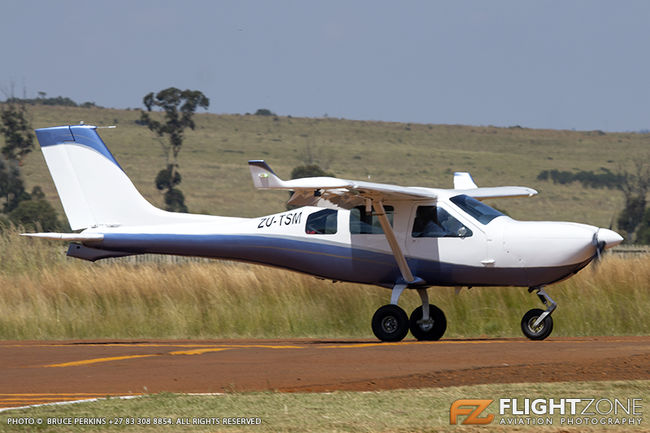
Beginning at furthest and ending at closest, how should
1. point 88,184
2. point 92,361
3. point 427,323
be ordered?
1. point 88,184
2. point 427,323
3. point 92,361

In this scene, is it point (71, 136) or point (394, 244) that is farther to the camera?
point (71, 136)

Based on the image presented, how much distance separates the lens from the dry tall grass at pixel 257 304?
20.6m

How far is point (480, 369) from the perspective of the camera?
12.2 metres

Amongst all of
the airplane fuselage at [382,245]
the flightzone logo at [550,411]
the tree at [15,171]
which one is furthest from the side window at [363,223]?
the tree at [15,171]

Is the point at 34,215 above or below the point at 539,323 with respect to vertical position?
above

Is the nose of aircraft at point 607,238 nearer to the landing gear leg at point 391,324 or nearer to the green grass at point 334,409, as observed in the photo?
the landing gear leg at point 391,324

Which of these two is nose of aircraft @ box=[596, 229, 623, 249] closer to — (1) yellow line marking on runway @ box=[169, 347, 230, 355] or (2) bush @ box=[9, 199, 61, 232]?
(1) yellow line marking on runway @ box=[169, 347, 230, 355]

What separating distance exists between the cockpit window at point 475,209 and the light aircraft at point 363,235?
0.05 feet

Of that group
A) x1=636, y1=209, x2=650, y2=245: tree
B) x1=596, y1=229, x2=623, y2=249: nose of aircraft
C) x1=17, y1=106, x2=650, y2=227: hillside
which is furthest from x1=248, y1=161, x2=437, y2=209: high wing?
x1=17, y1=106, x2=650, y2=227: hillside

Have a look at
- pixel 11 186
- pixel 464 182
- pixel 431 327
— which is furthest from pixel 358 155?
pixel 431 327

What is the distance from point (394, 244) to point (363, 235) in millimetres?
711

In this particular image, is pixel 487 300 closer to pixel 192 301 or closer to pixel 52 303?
pixel 192 301

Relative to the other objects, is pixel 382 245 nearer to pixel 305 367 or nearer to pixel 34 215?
pixel 305 367

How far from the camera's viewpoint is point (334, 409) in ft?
32.4
